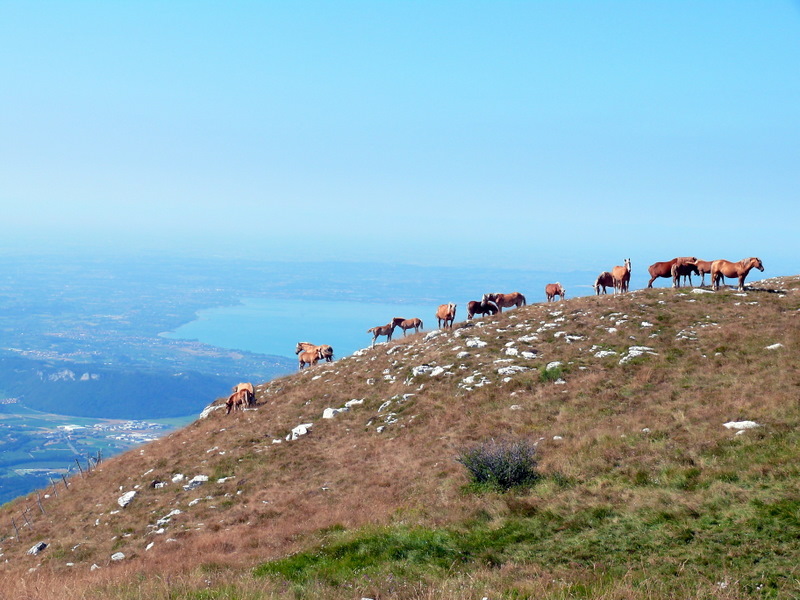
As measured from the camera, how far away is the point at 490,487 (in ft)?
43.0

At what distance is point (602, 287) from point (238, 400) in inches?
899

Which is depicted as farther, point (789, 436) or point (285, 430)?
point (285, 430)

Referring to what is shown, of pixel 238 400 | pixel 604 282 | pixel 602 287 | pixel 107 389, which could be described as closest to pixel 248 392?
pixel 238 400

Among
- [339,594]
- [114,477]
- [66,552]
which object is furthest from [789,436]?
[114,477]

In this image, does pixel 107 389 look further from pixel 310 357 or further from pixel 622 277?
pixel 622 277

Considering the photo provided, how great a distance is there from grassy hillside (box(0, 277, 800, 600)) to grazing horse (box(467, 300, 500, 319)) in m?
3.07

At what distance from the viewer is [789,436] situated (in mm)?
12133

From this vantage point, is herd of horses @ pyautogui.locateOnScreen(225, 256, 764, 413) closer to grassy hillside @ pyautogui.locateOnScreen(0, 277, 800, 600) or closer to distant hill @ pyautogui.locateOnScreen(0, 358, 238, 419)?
grassy hillside @ pyautogui.locateOnScreen(0, 277, 800, 600)

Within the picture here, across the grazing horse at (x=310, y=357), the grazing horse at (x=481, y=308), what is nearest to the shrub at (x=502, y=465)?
the grazing horse at (x=481, y=308)

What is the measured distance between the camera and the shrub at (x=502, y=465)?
43.1 ft

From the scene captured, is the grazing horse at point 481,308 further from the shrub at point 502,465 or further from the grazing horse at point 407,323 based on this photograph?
the shrub at point 502,465

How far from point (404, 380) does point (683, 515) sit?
15.3m

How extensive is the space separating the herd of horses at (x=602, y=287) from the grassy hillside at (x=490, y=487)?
5.43 ft

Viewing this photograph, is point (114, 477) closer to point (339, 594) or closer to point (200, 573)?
point (200, 573)
